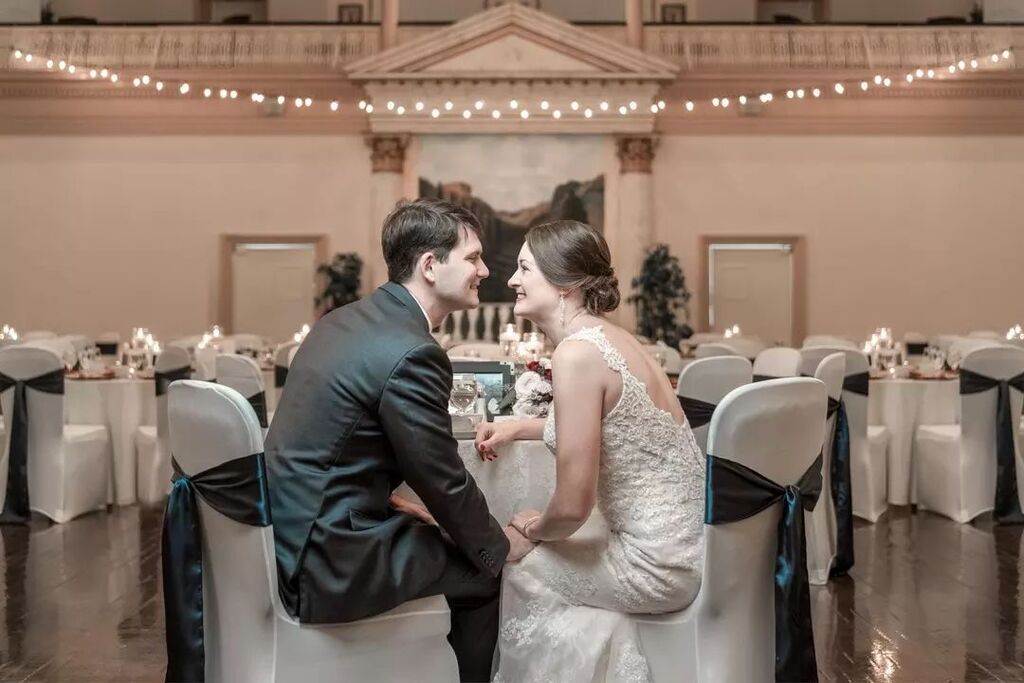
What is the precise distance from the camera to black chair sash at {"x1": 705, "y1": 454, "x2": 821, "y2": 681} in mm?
2779

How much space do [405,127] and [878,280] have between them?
6.44 meters

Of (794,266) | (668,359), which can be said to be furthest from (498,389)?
(794,266)

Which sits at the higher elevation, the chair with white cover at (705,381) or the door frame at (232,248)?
the door frame at (232,248)

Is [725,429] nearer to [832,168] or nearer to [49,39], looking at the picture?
[832,168]

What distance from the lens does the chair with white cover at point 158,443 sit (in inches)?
294

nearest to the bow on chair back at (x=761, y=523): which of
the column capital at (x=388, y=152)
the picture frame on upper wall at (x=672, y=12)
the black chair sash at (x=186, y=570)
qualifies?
the black chair sash at (x=186, y=570)

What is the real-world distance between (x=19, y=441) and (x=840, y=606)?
184 inches

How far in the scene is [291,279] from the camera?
51.3 ft

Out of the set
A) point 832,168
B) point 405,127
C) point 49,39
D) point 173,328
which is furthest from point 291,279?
point 832,168

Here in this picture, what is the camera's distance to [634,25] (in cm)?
1495

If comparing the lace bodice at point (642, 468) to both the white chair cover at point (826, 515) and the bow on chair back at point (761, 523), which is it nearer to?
the bow on chair back at point (761, 523)

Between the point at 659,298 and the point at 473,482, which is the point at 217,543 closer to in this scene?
the point at 473,482

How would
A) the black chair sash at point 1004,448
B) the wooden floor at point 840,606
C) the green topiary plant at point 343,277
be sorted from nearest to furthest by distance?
the wooden floor at point 840,606, the black chair sash at point 1004,448, the green topiary plant at point 343,277

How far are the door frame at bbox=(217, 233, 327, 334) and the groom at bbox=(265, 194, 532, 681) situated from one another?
12941 mm
